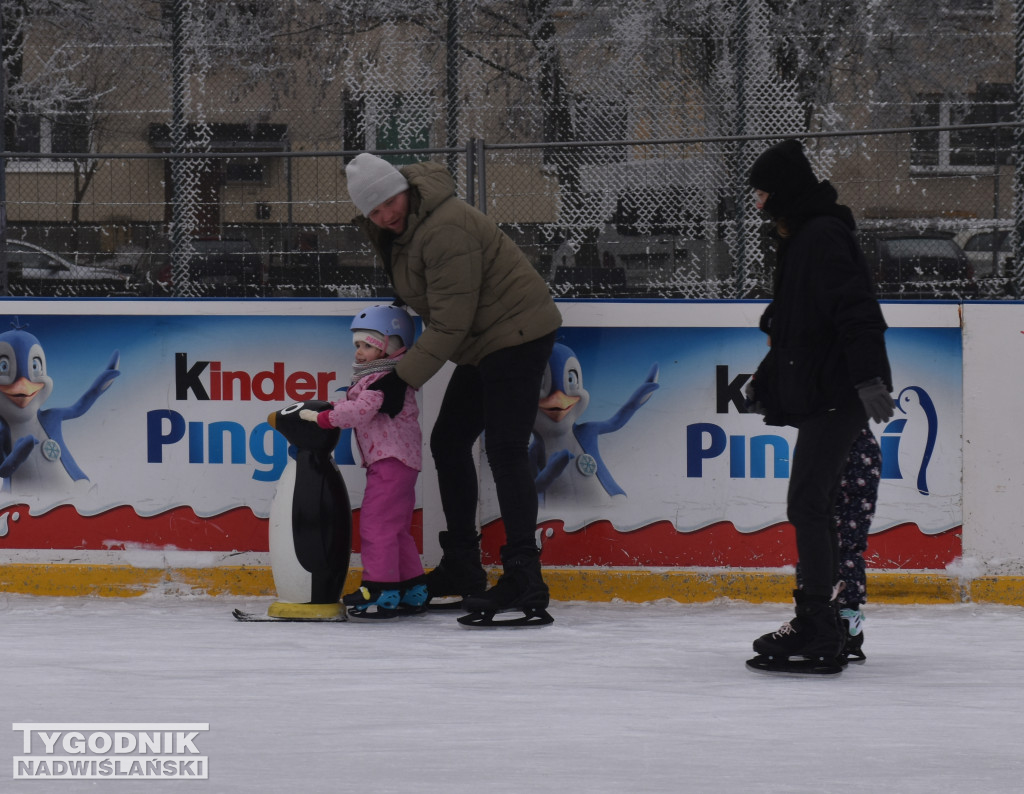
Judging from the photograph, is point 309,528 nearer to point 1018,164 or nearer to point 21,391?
point 21,391

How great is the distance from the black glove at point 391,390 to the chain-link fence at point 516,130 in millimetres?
1251

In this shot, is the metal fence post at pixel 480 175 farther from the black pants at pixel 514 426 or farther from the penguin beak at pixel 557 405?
the black pants at pixel 514 426

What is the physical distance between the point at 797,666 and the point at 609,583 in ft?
4.63

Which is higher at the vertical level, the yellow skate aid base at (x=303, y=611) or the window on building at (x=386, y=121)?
the window on building at (x=386, y=121)

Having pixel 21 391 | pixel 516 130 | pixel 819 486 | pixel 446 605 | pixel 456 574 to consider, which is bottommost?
pixel 446 605

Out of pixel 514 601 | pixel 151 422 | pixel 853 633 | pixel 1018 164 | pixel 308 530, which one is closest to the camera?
pixel 853 633

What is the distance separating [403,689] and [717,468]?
6.23ft

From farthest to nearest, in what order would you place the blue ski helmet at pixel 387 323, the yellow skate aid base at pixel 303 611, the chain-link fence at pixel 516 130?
the chain-link fence at pixel 516 130
the blue ski helmet at pixel 387 323
the yellow skate aid base at pixel 303 611

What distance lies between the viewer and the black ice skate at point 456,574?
508cm

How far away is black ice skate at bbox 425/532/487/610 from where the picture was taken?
5078 mm

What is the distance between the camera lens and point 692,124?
30.4 feet

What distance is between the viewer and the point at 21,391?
5449mm

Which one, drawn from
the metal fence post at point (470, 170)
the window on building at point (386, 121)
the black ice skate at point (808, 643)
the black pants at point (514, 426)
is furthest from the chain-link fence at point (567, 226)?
the black ice skate at point (808, 643)

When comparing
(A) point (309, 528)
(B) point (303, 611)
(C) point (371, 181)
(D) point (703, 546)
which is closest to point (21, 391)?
(A) point (309, 528)
